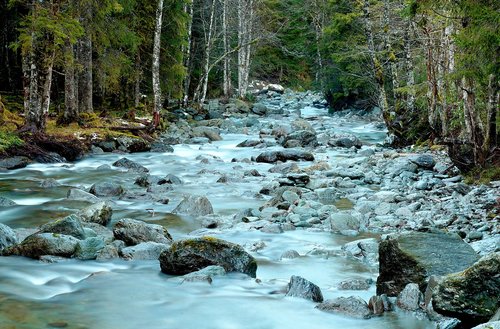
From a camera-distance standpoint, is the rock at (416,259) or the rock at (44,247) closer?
the rock at (416,259)

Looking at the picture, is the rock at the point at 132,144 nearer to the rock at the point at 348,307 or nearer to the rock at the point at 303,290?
the rock at the point at 303,290

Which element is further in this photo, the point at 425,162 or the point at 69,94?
the point at 69,94

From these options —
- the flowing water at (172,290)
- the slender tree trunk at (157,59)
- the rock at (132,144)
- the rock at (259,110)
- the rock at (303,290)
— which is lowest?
the flowing water at (172,290)

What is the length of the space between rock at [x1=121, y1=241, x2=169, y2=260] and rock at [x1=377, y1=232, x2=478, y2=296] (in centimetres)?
279

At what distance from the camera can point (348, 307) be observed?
5.30 m

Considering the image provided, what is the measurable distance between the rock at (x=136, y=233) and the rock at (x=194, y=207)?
2258 millimetres

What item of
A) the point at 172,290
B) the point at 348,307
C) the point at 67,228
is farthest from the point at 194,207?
the point at 348,307

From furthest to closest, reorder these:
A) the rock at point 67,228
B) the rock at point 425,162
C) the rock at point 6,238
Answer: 1. the rock at point 425,162
2. the rock at point 67,228
3. the rock at point 6,238

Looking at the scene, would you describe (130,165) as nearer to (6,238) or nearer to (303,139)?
(303,139)

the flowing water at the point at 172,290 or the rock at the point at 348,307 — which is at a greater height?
the rock at the point at 348,307

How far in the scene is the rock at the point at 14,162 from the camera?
553 inches

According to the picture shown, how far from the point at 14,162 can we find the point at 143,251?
28.2ft

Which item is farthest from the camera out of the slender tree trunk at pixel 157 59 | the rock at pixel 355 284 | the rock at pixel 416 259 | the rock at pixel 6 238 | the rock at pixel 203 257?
the slender tree trunk at pixel 157 59

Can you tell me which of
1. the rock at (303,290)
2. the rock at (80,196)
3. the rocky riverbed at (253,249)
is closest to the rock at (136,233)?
the rocky riverbed at (253,249)
